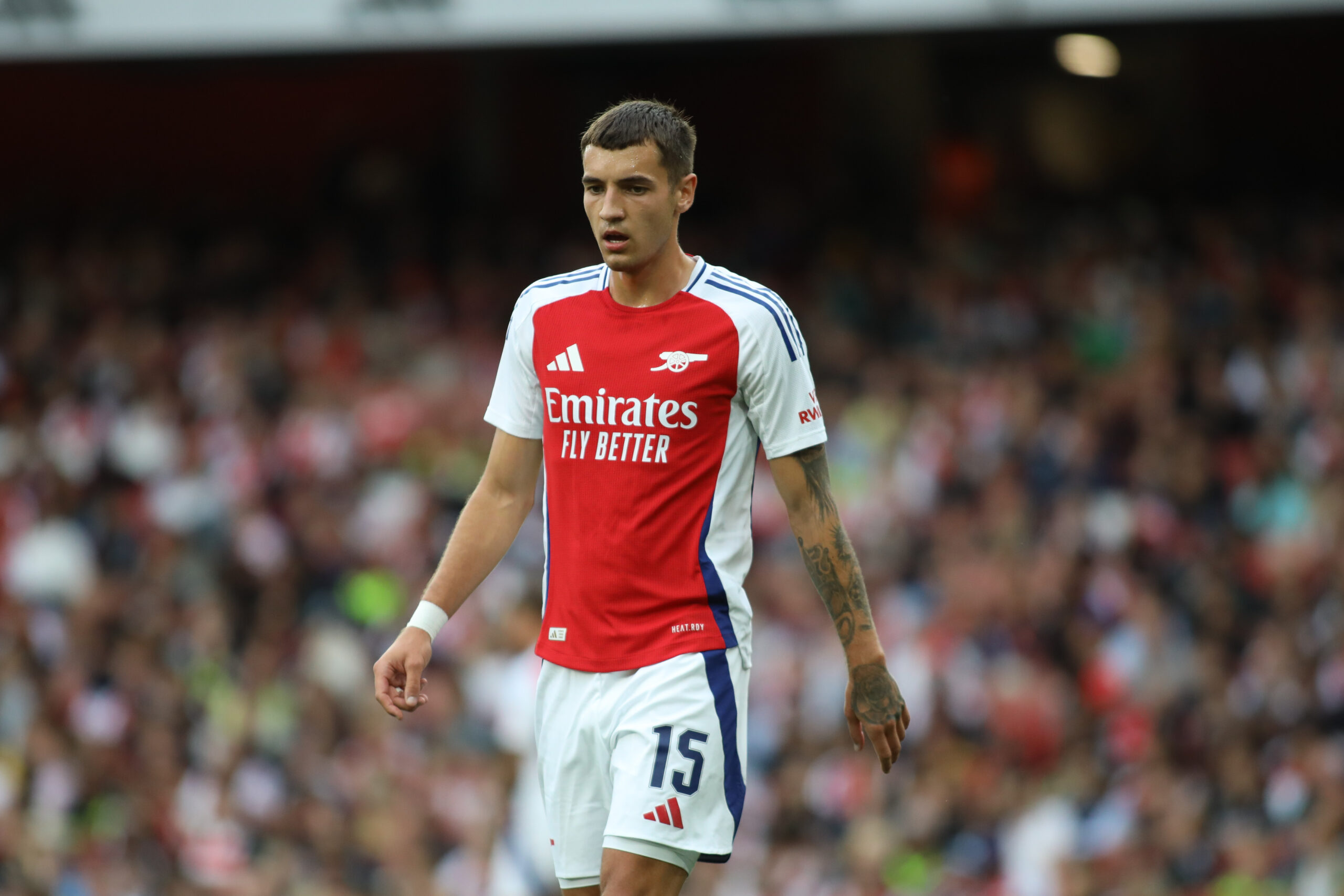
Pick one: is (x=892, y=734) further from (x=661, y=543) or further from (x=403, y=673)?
(x=403, y=673)

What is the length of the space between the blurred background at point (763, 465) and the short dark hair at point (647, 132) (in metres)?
4.53

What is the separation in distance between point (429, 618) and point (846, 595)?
3.62 feet

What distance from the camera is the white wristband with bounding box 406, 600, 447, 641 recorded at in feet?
15.3

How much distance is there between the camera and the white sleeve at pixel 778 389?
4547mm

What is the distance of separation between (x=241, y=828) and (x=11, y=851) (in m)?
1.53

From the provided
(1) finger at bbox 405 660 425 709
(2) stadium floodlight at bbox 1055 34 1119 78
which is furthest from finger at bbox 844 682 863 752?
(2) stadium floodlight at bbox 1055 34 1119 78

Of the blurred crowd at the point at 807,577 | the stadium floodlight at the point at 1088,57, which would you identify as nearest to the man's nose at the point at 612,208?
the blurred crowd at the point at 807,577

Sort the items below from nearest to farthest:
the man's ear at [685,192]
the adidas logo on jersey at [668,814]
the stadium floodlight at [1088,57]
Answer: the adidas logo on jersey at [668,814], the man's ear at [685,192], the stadium floodlight at [1088,57]

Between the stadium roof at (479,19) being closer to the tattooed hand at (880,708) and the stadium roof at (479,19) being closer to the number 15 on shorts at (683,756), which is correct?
the tattooed hand at (880,708)

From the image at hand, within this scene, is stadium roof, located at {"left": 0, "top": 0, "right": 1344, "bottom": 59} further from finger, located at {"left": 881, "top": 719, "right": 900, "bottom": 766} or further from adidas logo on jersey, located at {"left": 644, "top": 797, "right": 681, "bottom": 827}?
adidas logo on jersey, located at {"left": 644, "top": 797, "right": 681, "bottom": 827}

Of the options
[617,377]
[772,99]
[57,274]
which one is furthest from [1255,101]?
[617,377]

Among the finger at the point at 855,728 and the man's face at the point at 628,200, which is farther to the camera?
the finger at the point at 855,728

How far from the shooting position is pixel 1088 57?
17.7m

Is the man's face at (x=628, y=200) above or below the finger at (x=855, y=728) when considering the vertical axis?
above
